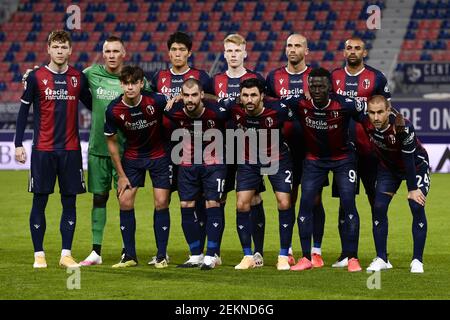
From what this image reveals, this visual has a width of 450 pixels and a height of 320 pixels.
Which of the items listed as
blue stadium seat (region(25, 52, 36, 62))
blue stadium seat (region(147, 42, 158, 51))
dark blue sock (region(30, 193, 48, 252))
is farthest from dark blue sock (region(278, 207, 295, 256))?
blue stadium seat (region(25, 52, 36, 62))

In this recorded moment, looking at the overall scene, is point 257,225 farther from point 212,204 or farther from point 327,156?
point 327,156

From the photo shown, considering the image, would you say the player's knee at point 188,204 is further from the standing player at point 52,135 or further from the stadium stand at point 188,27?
the stadium stand at point 188,27

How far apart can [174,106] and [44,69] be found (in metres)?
1.23

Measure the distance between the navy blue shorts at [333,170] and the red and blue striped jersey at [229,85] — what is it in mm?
935

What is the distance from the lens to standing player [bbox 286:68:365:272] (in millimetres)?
9094

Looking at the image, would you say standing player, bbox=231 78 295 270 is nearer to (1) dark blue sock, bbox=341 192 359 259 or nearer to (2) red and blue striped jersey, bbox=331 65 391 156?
(1) dark blue sock, bbox=341 192 359 259

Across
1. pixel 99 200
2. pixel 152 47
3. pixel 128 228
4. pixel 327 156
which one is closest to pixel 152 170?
pixel 128 228

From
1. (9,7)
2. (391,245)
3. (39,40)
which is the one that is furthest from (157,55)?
(391,245)

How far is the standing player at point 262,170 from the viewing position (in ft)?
30.4

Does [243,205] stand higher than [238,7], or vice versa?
[238,7]

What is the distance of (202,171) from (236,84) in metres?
0.88

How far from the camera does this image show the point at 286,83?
9.80 meters
